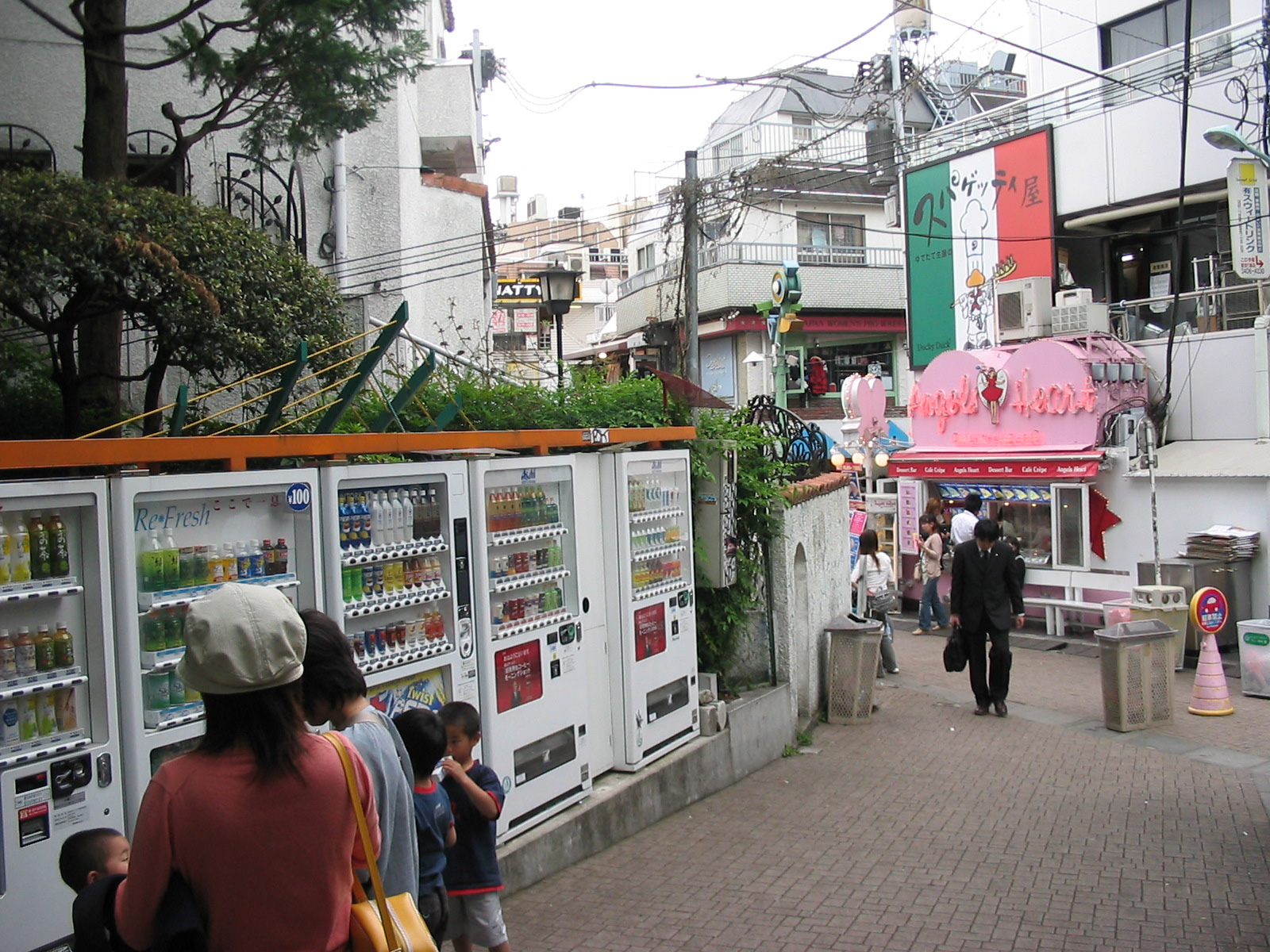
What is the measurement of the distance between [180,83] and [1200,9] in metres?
16.1

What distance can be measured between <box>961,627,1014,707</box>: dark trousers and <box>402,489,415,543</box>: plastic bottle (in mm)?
6740

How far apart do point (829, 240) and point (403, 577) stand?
32415 mm

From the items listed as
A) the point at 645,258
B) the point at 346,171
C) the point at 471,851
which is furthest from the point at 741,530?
the point at 645,258

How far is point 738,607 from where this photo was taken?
958 centimetres

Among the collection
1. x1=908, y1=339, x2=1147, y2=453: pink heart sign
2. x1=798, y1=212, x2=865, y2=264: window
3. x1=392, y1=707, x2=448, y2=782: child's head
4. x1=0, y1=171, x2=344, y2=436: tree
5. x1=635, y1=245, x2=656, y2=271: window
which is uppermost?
x1=635, y1=245, x2=656, y2=271: window

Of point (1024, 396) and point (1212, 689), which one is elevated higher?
point (1024, 396)

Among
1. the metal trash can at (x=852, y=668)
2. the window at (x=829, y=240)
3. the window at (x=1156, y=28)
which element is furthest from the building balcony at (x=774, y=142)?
the metal trash can at (x=852, y=668)

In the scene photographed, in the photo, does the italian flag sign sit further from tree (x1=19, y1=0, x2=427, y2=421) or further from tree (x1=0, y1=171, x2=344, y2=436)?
tree (x1=0, y1=171, x2=344, y2=436)

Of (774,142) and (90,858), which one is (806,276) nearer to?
(774,142)

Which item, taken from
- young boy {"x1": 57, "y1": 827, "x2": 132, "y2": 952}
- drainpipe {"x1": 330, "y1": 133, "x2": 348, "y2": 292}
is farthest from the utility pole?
young boy {"x1": 57, "y1": 827, "x2": 132, "y2": 952}

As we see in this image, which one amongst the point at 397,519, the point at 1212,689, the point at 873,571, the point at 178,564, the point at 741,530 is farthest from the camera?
the point at 873,571

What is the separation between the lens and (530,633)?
6.64m

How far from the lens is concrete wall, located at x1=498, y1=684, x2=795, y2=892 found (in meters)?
6.48

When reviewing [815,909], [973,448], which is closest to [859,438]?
[973,448]
